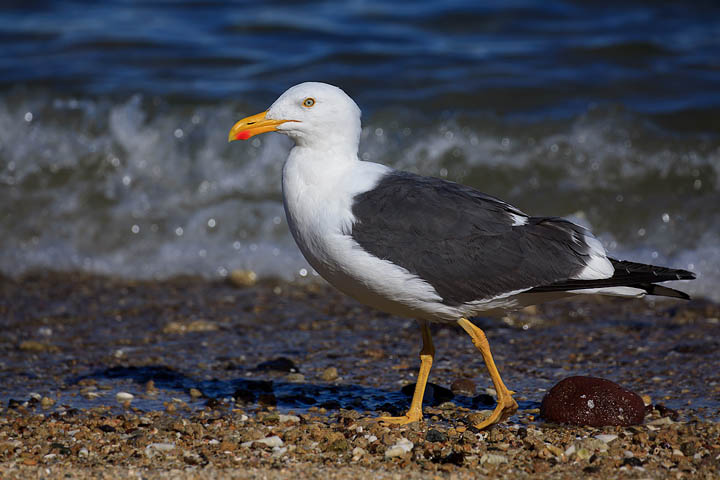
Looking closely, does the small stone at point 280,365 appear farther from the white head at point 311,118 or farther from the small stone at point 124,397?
the white head at point 311,118

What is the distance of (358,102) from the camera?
1173 centimetres

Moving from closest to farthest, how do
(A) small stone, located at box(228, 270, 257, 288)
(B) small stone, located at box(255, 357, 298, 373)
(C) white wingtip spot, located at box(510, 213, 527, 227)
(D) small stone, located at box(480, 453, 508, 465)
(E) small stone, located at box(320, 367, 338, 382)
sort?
1. (D) small stone, located at box(480, 453, 508, 465)
2. (C) white wingtip spot, located at box(510, 213, 527, 227)
3. (E) small stone, located at box(320, 367, 338, 382)
4. (B) small stone, located at box(255, 357, 298, 373)
5. (A) small stone, located at box(228, 270, 257, 288)

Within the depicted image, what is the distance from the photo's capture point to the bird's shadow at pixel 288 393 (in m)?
5.39

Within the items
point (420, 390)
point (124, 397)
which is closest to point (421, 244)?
point (420, 390)

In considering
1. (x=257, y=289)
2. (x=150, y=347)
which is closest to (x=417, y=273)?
(x=150, y=347)

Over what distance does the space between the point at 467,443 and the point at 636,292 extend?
4.06 feet

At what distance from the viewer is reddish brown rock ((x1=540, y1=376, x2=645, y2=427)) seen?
480 centimetres

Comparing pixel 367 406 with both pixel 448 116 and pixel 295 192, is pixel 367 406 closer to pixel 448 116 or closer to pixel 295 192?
pixel 295 192

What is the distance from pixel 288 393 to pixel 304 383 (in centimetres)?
21

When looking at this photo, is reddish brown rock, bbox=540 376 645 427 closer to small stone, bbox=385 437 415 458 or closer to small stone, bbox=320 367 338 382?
small stone, bbox=385 437 415 458

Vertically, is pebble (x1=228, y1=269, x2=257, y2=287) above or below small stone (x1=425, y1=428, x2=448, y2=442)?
above

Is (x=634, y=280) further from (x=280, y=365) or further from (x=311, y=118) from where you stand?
(x=280, y=365)

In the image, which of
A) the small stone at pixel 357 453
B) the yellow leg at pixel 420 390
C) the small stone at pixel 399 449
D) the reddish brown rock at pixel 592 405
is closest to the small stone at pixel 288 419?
the yellow leg at pixel 420 390

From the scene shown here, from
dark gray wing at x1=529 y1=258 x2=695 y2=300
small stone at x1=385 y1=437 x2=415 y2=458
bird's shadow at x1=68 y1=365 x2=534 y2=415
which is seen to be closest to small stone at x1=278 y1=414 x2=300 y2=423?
bird's shadow at x1=68 y1=365 x2=534 y2=415
